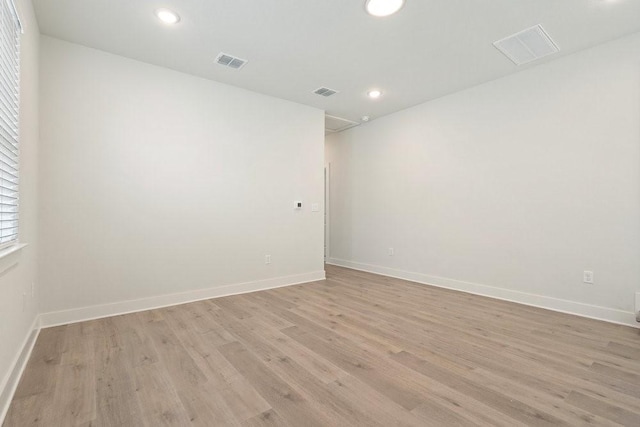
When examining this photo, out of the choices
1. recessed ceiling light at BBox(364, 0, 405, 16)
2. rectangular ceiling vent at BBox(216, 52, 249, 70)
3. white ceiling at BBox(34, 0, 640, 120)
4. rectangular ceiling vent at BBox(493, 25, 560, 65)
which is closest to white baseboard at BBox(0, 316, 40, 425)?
white ceiling at BBox(34, 0, 640, 120)

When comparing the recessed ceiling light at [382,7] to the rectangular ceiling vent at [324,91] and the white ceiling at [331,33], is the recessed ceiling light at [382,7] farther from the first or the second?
the rectangular ceiling vent at [324,91]

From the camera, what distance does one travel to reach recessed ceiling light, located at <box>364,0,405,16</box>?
7.75 feet

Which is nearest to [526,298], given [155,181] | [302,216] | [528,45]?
[528,45]

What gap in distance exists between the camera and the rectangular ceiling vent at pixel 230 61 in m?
3.20

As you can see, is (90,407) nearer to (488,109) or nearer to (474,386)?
(474,386)

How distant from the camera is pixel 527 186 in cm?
349

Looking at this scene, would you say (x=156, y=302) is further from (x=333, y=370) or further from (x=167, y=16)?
(x=167, y=16)

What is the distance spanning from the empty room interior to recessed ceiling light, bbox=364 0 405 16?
0.03 meters

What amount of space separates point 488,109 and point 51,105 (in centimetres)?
494

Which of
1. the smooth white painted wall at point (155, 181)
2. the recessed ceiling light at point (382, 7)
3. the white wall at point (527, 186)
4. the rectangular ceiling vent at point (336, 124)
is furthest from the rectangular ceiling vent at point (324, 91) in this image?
the recessed ceiling light at point (382, 7)

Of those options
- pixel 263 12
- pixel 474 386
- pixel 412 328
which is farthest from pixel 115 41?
pixel 474 386

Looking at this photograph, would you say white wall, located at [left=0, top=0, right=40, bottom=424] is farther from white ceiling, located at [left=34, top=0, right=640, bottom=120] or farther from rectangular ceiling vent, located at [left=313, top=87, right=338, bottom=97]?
rectangular ceiling vent, located at [left=313, top=87, right=338, bottom=97]

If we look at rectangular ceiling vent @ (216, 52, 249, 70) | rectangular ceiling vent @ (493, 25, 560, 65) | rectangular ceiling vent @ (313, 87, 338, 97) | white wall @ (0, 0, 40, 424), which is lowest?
white wall @ (0, 0, 40, 424)

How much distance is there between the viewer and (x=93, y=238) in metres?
3.01
